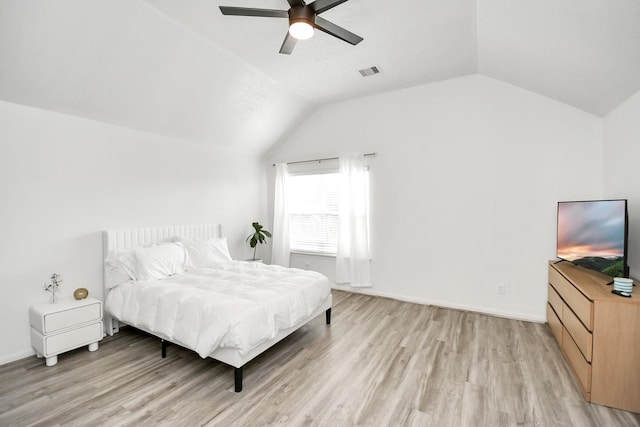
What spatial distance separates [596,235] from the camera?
2.65 m

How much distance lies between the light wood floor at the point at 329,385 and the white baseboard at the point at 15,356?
8 cm

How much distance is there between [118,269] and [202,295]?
1.30 m

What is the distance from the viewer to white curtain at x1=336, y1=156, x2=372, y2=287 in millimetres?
4633

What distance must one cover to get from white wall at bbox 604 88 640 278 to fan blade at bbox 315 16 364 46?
96.3 inches

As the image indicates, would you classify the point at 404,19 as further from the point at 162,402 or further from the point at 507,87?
the point at 162,402

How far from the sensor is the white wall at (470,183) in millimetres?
3455

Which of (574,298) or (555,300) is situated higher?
(574,298)

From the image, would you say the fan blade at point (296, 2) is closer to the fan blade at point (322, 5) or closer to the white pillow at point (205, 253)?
the fan blade at point (322, 5)

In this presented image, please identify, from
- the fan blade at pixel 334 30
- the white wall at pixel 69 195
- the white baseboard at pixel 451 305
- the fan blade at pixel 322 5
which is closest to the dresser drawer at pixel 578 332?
the white baseboard at pixel 451 305

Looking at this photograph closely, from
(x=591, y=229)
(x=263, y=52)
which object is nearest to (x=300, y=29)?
(x=263, y=52)

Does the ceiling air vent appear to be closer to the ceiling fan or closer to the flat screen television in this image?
the ceiling fan

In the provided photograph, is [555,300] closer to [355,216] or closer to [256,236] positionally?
[355,216]

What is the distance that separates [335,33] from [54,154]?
3005 millimetres

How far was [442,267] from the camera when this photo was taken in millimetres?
4109
